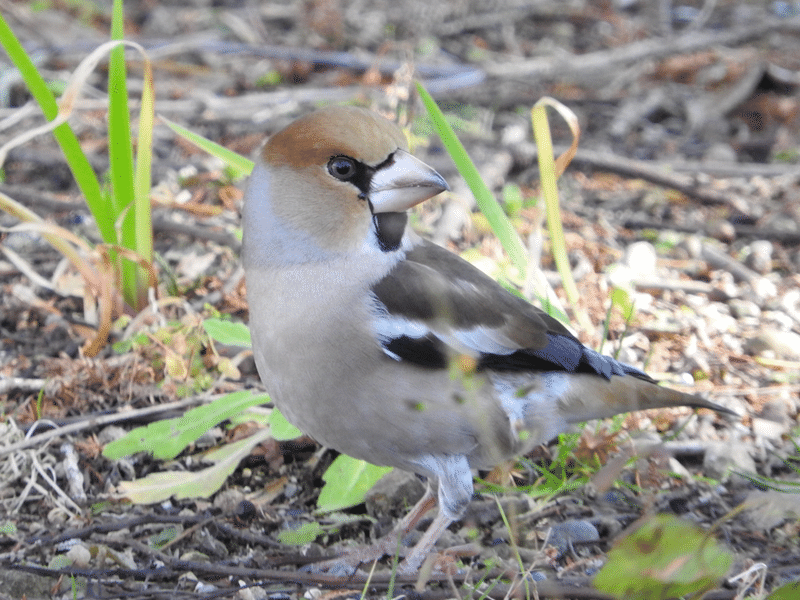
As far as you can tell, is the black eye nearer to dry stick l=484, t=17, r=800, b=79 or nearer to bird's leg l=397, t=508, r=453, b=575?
bird's leg l=397, t=508, r=453, b=575

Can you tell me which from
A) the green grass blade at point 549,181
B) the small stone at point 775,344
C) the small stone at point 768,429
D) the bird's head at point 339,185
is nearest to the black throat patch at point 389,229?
the bird's head at point 339,185

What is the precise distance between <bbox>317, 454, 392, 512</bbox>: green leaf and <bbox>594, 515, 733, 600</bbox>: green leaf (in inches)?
50.9

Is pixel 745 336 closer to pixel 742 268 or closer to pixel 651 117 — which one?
pixel 742 268

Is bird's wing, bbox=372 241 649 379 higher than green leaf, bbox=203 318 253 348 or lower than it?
higher

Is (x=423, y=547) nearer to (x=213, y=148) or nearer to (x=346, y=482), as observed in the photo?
(x=346, y=482)

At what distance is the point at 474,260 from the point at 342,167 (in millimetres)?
1357

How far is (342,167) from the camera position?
251cm

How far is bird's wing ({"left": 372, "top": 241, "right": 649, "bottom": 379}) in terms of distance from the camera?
8.09ft

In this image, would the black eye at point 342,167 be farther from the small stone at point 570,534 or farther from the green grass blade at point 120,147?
the small stone at point 570,534

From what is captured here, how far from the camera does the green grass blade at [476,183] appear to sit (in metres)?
3.02

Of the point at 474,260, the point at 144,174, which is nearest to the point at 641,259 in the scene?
the point at 474,260

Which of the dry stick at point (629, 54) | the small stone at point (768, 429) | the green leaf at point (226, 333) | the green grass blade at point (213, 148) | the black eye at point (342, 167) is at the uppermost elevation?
the dry stick at point (629, 54)

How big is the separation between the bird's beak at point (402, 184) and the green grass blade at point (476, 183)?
559mm

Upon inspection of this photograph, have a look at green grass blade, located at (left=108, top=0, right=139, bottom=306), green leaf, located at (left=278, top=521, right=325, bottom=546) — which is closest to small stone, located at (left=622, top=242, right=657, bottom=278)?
green leaf, located at (left=278, top=521, right=325, bottom=546)
